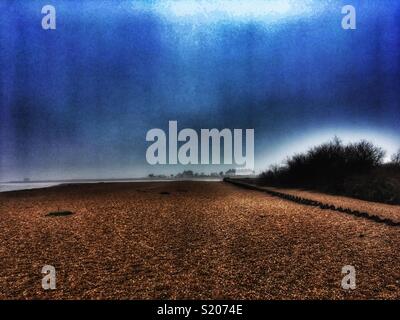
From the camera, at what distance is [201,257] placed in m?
6.64

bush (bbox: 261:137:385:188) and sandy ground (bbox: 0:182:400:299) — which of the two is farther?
bush (bbox: 261:137:385:188)

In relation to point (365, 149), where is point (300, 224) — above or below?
below

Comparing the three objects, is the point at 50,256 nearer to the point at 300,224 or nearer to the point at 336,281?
the point at 336,281

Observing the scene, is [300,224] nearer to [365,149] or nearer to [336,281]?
[336,281]

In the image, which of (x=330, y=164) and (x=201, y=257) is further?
(x=330, y=164)

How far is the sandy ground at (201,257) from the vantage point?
4.90m

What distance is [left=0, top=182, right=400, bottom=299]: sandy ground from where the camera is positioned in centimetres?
490

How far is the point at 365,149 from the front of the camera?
2603cm

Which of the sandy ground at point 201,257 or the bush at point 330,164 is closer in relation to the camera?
the sandy ground at point 201,257
